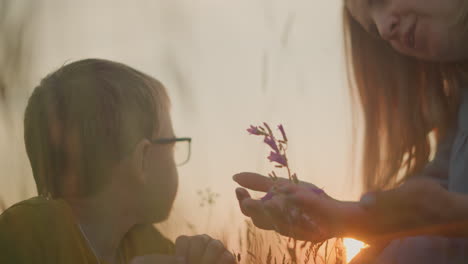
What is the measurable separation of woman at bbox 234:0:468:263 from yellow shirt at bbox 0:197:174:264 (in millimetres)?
330

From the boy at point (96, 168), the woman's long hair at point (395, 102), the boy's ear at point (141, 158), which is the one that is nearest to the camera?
the boy at point (96, 168)

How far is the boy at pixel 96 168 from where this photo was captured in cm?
116

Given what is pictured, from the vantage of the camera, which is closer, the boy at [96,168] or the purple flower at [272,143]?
the purple flower at [272,143]

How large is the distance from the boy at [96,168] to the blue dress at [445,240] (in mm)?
499

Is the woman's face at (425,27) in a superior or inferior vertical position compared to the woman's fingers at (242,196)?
superior

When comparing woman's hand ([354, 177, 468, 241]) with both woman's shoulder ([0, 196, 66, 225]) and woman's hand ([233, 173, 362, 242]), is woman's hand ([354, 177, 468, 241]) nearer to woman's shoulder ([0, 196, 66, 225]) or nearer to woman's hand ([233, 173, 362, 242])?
woman's hand ([233, 173, 362, 242])

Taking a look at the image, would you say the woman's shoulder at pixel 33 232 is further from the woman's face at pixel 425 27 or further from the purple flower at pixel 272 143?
the woman's face at pixel 425 27

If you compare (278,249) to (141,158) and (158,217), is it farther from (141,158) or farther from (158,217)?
(141,158)

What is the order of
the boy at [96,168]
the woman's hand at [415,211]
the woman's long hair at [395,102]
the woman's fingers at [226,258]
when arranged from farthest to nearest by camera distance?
the woman's long hair at [395,102], the boy at [96,168], the woman's fingers at [226,258], the woman's hand at [415,211]

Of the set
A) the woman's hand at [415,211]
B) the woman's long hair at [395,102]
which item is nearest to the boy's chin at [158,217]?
the woman's hand at [415,211]

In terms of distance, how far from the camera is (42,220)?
3.79 ft

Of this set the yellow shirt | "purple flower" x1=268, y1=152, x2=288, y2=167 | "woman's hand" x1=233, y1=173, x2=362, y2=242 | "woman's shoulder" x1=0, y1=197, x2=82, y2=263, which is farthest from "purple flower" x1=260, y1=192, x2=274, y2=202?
"woman's shoulder" x1=0, y1=197, x2=82, y2=263

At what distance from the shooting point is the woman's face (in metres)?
1.25

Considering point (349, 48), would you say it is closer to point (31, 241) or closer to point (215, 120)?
point (215, 120)
